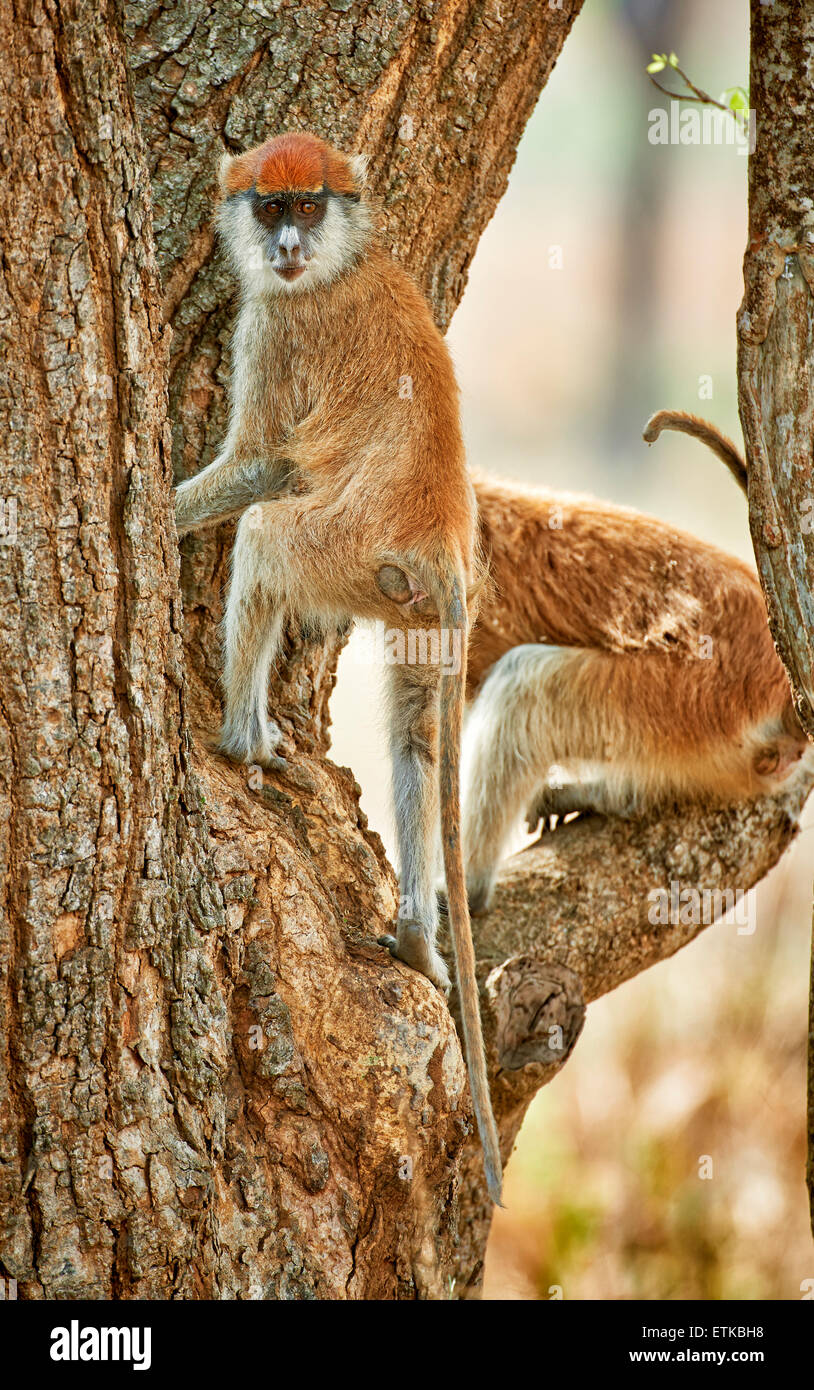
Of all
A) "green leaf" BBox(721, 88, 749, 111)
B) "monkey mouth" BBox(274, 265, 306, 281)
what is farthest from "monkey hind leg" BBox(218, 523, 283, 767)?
"green leaf" BBox(721, 88, 749, 111)

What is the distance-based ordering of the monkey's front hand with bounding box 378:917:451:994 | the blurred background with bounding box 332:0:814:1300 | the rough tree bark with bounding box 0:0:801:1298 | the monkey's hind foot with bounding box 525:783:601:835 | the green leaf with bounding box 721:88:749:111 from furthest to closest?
1. the blurred background with bounding box 332:0:814:1300
2. the monkey's hind foot with bounding box 525:783:601:835
3. the green leaf with bounding box 721:88:749:111
4. the monkey's front hand with bounding box 378:917:451:994
5. the rough tree bark with bounding box 0:0:801:1298

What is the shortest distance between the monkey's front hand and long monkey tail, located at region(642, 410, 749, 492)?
4.26 feet

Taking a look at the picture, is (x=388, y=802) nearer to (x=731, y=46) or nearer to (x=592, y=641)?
(x=592, y=641)

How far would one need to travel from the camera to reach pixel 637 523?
4855mm

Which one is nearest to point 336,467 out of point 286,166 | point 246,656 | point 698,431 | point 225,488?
point 225,488

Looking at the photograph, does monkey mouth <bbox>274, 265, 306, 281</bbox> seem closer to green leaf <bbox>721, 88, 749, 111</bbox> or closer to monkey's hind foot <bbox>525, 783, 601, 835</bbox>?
green leaf <bbox>721, 88, 749, 111</bbox>

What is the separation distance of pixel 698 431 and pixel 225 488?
1.20 metres

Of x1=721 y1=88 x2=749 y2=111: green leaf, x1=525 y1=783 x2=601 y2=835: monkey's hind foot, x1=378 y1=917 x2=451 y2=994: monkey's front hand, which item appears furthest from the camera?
x1=525 y1=783 x2=601 y2=835: monkey's hind foot

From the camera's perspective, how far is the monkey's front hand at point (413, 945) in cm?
299

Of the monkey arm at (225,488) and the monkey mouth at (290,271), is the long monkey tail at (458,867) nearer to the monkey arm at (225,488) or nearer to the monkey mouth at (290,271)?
the monkey arm at (225,488)

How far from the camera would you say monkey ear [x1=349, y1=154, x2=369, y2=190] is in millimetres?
3344

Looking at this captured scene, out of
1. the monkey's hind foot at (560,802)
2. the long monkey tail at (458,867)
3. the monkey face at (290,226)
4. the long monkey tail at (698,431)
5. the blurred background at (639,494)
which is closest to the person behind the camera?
the long monkey tail at (458,867)

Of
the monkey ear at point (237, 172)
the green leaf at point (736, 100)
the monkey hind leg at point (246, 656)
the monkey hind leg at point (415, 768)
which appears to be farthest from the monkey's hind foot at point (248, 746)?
the green leaf at point (736, 100)

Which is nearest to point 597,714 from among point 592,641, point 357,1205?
point 592,641
